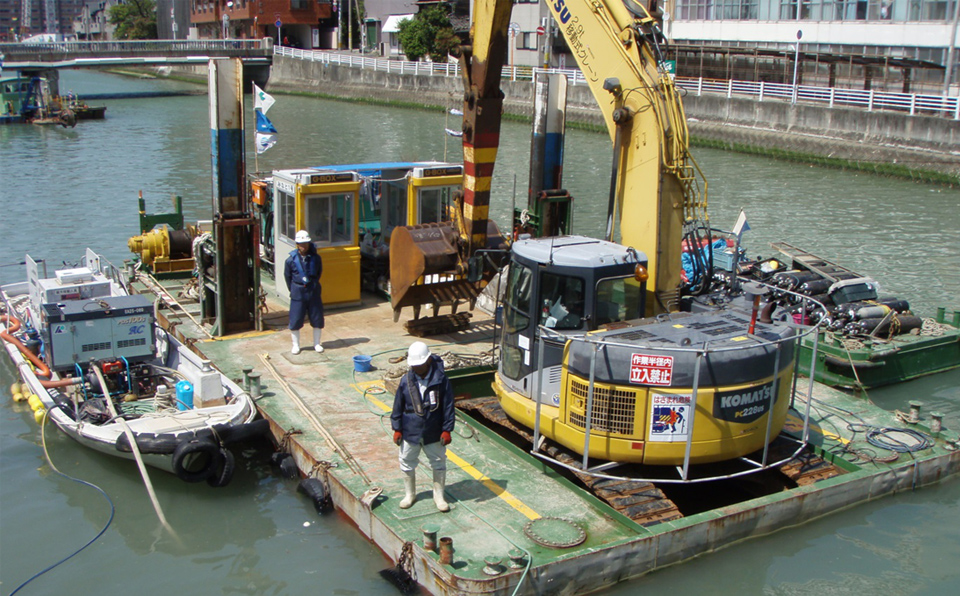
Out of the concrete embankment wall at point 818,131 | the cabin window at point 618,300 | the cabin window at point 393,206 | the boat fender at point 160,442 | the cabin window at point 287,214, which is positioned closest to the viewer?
the cabin window at point 618,300

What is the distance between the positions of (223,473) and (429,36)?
58561 mm

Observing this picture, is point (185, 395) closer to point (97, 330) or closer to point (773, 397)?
point (97, 330)

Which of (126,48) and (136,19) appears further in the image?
(136,19)

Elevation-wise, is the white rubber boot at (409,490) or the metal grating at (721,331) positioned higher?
the metal grating at (721,331)

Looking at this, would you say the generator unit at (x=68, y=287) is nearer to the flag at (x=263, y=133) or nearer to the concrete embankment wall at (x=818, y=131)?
the flag at (x=263, y=133)

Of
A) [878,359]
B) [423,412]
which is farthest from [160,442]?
[878,359]

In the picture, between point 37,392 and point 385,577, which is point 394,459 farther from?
point 37,392

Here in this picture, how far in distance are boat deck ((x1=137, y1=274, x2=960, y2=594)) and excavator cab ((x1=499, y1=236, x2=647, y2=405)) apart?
1.12m

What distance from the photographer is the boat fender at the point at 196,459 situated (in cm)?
948

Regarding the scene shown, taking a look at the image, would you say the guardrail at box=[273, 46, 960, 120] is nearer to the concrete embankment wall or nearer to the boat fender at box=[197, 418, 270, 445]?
the concrete embankment wall

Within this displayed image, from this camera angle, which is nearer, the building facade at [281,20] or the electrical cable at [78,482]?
the electrical cable at [78,482]

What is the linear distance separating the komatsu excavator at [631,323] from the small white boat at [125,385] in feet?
10.3

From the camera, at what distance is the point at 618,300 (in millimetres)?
9242

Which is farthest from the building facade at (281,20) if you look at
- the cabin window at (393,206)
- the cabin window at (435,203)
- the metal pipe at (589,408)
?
the metal pipe at (589,408)
